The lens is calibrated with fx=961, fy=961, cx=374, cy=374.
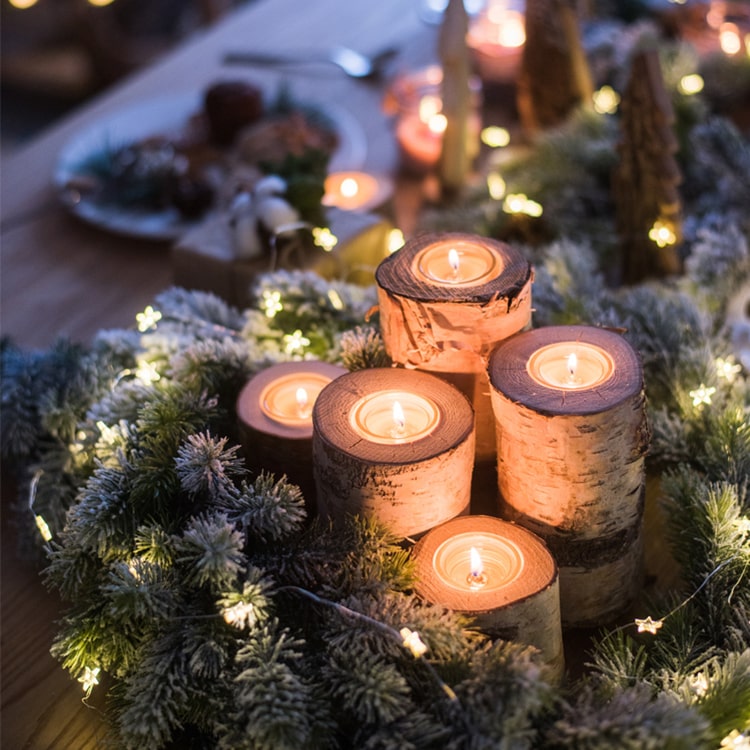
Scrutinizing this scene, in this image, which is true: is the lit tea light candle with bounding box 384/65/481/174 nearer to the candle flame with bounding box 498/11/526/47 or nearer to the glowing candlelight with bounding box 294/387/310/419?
the candle flame with bounding box 498/11/526/47

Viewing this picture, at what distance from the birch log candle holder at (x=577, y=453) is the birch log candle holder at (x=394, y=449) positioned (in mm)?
45

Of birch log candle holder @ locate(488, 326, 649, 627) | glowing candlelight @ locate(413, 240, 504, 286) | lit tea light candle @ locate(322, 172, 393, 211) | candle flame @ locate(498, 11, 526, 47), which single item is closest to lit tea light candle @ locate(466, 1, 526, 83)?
candle flame @ locate(498, 11, 526, 47)

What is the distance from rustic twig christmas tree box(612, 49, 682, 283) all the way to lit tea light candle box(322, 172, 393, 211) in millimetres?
358

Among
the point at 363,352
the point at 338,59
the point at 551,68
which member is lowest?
the point at 338,59

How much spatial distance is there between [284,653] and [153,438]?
255 mm

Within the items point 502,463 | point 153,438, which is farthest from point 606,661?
point 153,438

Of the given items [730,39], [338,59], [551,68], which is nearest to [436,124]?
[551,68]

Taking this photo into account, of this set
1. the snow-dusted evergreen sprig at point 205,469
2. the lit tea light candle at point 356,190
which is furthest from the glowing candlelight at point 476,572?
the lit tea light candle at point 356,190

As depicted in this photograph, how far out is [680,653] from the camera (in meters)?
0.77

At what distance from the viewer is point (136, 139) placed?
170 centimetres

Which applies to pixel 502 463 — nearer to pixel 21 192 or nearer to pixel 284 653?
pixel 284 653

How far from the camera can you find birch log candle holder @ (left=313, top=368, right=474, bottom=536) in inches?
29.9

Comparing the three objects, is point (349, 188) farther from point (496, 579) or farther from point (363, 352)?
point (496, 579)

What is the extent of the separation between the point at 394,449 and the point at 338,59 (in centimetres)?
138
